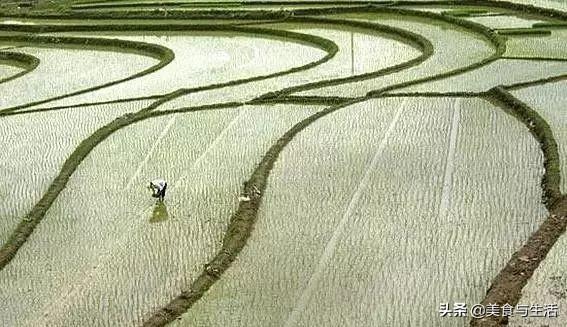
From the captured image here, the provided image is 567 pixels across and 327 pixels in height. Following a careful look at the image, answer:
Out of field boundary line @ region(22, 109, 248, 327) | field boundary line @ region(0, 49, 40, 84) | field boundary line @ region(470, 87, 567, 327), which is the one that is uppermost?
field boundary line @ region(470, 87, 567, 327)

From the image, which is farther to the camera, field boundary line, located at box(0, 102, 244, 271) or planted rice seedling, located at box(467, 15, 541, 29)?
planted rice seedling, located at box(467, 15, 541, 29)

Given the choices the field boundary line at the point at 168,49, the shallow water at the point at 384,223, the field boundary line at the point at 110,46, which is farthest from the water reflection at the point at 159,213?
the field boundary line at the point at 110,46

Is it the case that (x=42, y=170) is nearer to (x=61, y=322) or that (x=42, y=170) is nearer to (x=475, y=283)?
(x=61, y=322)

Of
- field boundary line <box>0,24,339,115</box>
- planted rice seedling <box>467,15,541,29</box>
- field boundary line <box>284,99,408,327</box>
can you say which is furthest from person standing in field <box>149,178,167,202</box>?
planted rice seedling <box>467,15,541,29</box>

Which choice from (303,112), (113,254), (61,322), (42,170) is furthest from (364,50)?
(61,322)

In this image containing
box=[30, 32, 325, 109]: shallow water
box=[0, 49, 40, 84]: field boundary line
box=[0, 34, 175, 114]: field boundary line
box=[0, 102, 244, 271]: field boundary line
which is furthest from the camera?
box=[0, 49, 40, 84]: field boundary line

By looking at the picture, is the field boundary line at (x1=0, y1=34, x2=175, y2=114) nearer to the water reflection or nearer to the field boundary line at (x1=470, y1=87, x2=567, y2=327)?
the water reflection
